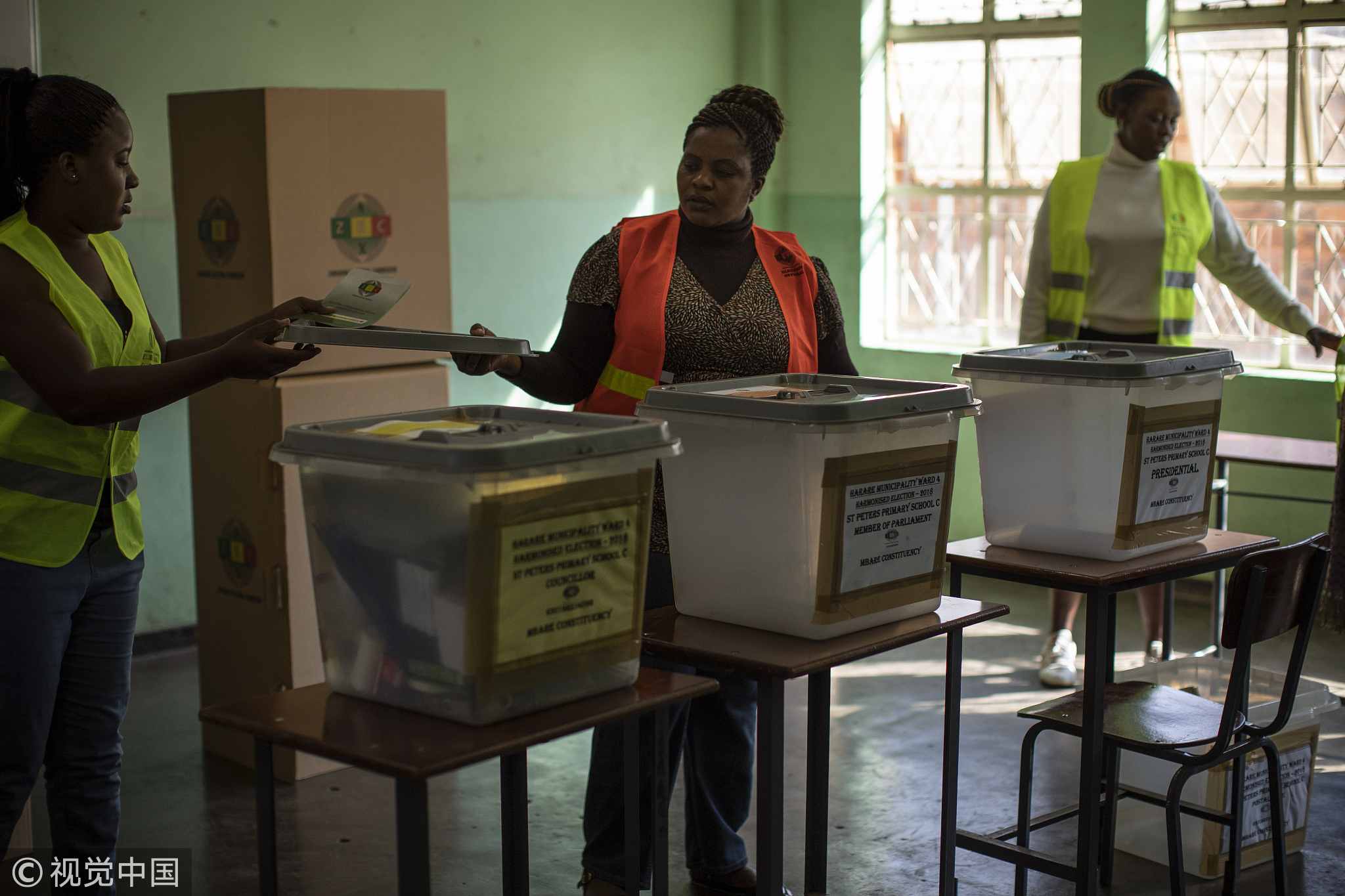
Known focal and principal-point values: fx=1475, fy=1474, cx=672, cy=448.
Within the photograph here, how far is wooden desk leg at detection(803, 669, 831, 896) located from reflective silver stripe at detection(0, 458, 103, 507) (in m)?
1.09

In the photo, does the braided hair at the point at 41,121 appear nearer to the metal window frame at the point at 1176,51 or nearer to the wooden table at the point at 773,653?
the wooden table at the point at 773,653

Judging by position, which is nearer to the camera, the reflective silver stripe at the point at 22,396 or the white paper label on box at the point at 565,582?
the white paper label on box at the point at 565,582

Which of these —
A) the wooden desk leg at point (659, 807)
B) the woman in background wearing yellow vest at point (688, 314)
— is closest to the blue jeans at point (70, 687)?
the woman in background wearing yellow vest at point (688, 314)

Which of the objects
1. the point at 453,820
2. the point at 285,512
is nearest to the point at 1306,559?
the point at 453,820

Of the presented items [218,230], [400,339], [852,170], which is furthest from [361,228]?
[852,170]

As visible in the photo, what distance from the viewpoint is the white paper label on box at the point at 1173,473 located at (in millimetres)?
2355

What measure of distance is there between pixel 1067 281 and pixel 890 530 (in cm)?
229

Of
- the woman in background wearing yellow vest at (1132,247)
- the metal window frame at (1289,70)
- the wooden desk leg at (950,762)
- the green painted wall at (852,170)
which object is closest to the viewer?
the wooden desk leg at (950,762)

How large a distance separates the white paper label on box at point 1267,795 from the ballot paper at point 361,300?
1958 millimetres

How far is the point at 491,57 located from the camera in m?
5.18

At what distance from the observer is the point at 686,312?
2375 mm

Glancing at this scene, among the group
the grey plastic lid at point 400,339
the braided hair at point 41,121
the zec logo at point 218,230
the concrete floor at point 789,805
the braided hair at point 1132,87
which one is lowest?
the concrete floor at point 789,805

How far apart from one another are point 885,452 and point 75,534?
42.8 inches

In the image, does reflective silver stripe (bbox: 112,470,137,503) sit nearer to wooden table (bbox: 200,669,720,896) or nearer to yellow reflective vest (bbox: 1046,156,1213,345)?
wooden table (bbox: 200,669,720,896)
